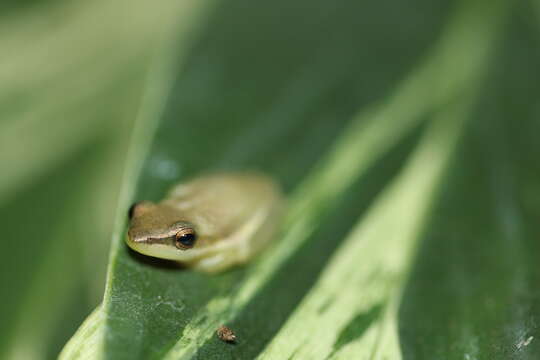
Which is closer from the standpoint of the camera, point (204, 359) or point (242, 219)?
point (204, 359)

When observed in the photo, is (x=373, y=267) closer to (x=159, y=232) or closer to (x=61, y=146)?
(x=159, y=232)

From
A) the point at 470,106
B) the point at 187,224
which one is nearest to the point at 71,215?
the point at 187,224

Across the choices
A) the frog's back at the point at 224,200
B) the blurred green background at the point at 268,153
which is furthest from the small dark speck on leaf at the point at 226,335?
the frog's back at the point at 224,200

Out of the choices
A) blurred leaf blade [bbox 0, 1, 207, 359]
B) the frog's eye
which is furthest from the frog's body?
blurred leaf blade [bbox 0, 1, 207, 359]

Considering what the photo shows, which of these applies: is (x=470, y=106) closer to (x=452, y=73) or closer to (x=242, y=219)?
(x=452, y=73)

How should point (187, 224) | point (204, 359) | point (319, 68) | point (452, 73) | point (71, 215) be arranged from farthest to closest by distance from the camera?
point (319, 68)
point (452, 73)
point (71, 215)
point (187, 224)
point (204, 359)

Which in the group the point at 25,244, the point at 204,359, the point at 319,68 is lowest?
the point at 25,244

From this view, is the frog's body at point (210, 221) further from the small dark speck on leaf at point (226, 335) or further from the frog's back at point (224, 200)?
the small dark speck on leaf at point (226, 335)

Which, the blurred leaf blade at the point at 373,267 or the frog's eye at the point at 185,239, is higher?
the blurred leaf blade at the point at 373,267
